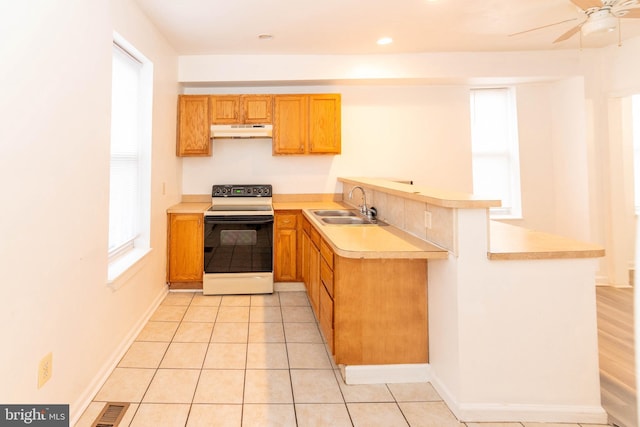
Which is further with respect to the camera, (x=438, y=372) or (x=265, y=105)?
(x=265, y=105)

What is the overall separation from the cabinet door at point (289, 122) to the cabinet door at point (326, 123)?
11cm

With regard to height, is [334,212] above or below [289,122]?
below

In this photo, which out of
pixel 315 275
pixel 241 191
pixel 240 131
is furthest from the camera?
pixel 241 191

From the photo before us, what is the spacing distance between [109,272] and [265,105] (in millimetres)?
2586

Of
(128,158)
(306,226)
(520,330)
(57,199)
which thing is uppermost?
(128,158)

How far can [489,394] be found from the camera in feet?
6.02

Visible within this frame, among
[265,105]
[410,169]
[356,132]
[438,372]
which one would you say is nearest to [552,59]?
[410,169]

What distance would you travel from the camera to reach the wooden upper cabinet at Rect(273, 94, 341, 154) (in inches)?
168

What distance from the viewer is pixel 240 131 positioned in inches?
165

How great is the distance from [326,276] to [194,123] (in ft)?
8.89

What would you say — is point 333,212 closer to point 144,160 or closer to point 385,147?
point 385,147

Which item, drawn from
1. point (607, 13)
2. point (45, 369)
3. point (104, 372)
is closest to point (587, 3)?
point (607, 13)

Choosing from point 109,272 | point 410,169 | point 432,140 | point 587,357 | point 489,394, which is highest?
point 432,140

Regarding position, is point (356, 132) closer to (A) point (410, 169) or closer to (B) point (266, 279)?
(A) point (410, 169)
